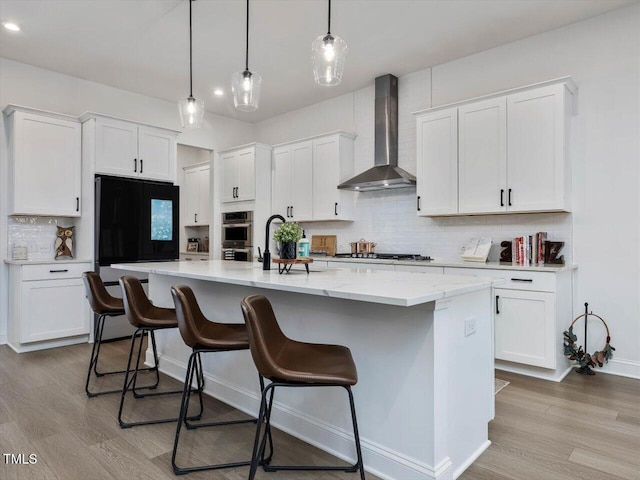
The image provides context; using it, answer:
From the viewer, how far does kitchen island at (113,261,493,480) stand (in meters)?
1.75

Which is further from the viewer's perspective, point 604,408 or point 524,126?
point 524,126

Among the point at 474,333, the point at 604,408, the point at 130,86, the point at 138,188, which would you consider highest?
the point at 130,86

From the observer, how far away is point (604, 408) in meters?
2.71

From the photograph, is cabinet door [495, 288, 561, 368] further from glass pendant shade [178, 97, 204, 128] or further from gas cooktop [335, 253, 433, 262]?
glass pendant shade [178, 97, 204, 128]

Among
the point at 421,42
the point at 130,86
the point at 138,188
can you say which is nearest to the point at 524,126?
the point at 421,42

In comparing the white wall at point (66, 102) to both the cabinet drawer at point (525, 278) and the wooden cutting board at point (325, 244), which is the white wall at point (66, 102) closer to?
the wooden cutting board at point (325, 244)

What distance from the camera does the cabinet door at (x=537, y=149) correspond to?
3434 millimetres

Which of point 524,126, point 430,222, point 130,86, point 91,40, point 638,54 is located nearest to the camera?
point 638,54

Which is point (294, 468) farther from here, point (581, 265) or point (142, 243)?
point (142, 243)

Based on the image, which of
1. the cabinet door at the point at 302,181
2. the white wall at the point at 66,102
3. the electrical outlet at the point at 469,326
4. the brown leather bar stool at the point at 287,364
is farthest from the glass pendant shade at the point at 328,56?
the white wall at the point at 66,102

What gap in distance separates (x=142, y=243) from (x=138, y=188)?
2.12ft

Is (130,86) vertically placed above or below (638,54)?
above

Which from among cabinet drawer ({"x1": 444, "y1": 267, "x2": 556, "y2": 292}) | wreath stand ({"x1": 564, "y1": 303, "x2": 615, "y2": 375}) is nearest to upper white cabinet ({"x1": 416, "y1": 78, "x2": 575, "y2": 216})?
cabinet drawer ({"x1": 444, "y1": 267, "x2": 556, "y2": 292})

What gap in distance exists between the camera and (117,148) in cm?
470
